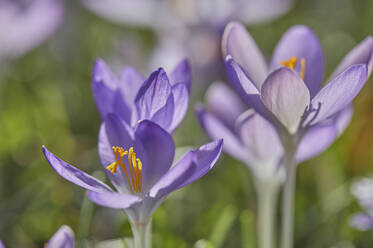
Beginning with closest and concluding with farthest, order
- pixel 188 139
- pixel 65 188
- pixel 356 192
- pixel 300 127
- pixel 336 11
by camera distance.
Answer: pixel 300 127
pixel 356 192
pixel 65 188
pixel 188 139
pixel 336 11

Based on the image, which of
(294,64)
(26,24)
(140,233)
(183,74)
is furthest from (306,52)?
(26,24)

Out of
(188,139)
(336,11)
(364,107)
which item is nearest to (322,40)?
(336,11)

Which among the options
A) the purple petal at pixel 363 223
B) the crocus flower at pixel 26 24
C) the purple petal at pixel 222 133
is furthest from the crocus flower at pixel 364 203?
the crocus flower at pixel 26 24

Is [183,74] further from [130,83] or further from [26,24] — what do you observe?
[26,24]

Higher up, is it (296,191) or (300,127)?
(300,127)

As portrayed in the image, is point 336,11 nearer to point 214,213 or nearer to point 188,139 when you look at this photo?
point 188,139

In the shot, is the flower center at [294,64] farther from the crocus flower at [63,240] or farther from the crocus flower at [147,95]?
the crocus flower at [63,240]

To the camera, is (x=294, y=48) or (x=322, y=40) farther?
(x=322, y=40)

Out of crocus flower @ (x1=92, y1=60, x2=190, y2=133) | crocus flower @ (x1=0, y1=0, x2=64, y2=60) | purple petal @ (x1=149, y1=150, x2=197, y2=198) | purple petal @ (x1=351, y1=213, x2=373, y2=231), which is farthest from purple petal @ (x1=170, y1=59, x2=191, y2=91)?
crocus flower @ (x1=0, y1=0, x2=64, y2=60)
